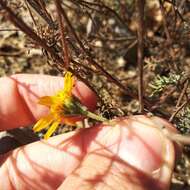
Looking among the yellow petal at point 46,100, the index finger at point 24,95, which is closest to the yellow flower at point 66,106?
the yellow petal at point 46,100

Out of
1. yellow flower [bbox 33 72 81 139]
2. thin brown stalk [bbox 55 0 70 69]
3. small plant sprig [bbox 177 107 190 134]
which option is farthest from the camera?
small plant sprig [bbox 177 107 190 134]

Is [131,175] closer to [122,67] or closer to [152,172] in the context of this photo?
[152,172]

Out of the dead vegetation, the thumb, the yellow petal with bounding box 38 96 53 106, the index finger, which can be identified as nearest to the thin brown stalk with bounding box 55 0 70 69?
the dead vegetation

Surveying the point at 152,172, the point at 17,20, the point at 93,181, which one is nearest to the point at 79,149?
the point at 93,181

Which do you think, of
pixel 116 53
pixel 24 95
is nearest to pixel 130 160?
pixel 24 95

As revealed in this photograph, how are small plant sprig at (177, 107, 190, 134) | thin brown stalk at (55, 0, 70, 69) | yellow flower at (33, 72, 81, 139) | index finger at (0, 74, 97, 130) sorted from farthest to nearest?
index finger at (0, 74, 97, 130) → small plant sprig at (177, 107, 190, 134) → yellow flower at (33, 72, 81, 139) → thin brown stalk at (55, 0, 70, 69)

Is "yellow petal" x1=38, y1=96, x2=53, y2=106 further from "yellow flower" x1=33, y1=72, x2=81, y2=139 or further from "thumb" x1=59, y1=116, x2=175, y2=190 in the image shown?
"thumb" x1=59, y1=116, x2=175, y2=190

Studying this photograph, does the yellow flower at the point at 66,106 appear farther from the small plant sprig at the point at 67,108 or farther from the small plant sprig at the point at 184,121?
the small plant sprig at the point at 184,121
